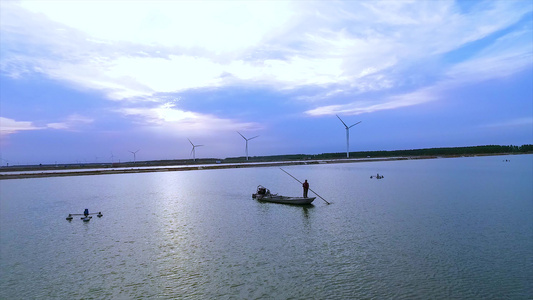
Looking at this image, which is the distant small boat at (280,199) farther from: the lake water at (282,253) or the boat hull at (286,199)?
the lake water at (282,253)

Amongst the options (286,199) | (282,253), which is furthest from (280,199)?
(282,253)

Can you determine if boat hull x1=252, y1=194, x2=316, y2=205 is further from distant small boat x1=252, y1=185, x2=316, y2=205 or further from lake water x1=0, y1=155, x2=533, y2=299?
lake water x1=0, y1=155, x2=533, y2=299

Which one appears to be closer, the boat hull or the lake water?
the lake water

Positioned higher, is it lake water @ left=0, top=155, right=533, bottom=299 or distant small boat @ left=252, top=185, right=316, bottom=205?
distant small boat @ left=252, top=185, right=316, bottom=205

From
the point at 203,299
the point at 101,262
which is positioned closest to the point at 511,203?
the point at 203,299

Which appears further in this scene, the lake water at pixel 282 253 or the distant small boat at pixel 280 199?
the distant small boat at pixel 280 199

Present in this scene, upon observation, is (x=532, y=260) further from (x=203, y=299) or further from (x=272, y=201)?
(x=272, y=201)

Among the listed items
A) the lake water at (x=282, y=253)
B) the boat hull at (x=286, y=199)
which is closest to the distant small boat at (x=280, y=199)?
the boat hull at (x=286, y=199)

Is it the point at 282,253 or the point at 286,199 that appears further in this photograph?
the point at 286,199

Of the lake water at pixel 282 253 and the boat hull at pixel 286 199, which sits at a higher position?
the boat hull at pixel 286 199

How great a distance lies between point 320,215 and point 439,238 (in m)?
9.20

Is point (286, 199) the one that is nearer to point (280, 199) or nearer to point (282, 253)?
point (280, 199)

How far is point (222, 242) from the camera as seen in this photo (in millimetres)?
17891

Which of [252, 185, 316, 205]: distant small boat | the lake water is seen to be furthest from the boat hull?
the lake water
